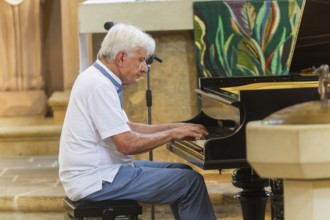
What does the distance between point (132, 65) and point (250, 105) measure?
69 cm

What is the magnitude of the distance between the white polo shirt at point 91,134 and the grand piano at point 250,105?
0.39 m

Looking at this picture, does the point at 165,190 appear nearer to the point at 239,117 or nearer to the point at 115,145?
the point at 115,145

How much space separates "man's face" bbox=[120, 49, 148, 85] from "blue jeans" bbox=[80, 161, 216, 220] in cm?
45

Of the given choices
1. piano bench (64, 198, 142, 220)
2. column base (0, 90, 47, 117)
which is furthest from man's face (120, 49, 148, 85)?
column base (0, 90, 47, 117)

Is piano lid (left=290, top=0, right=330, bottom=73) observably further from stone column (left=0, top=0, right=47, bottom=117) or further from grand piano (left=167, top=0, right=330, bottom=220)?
stone column (left=0, top=0, right=47, bottom=117)

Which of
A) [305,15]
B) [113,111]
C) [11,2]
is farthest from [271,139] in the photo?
[11,2]

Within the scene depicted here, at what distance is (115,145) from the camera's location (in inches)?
182

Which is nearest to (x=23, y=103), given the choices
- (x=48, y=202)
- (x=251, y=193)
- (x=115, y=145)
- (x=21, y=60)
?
(x=21, y=60)

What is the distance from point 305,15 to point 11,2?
391cm

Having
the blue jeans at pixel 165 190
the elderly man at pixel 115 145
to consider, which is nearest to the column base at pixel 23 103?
the elderly man at pixel 115 145

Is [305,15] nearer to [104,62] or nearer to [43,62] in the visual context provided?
[104,62]

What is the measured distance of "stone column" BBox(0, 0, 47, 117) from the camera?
838 centimetres

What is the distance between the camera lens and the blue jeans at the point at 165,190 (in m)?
4.61

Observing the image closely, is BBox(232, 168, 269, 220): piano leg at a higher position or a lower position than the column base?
higher
